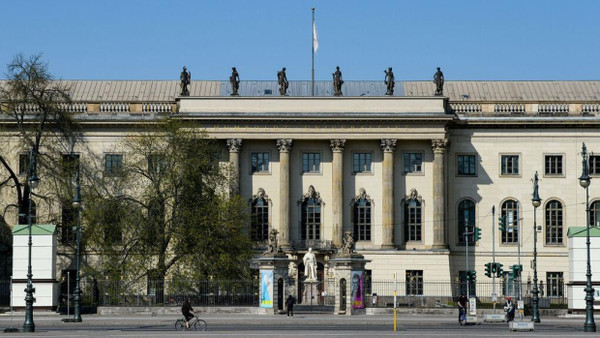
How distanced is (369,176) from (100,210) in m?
25.6

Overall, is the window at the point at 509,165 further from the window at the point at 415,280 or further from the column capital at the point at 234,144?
the column capital at the point at 234,144

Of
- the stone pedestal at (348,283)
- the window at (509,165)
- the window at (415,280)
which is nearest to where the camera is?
the stone pedestal at (348,283)

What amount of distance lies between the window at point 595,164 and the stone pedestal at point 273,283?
3786cm

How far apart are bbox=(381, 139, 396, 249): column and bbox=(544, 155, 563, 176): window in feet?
39.2

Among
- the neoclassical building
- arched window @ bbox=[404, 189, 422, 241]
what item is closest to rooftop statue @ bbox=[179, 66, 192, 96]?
the neoclassical building

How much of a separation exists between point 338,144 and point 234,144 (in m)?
7.82

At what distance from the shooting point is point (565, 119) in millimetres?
111375

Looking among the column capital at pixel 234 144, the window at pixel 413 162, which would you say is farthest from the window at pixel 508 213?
the column capital at pixel 234 144

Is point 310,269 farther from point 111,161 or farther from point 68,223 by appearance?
point 111,161

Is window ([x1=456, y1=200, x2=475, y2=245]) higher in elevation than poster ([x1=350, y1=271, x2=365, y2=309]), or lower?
higher

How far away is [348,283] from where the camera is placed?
263 ft

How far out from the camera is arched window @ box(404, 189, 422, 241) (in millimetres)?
111312

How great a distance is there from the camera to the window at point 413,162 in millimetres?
111875

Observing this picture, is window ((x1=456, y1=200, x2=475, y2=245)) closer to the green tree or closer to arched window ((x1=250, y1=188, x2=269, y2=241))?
arched window ((x1=250, y1=188, x2=269, y2=241))
